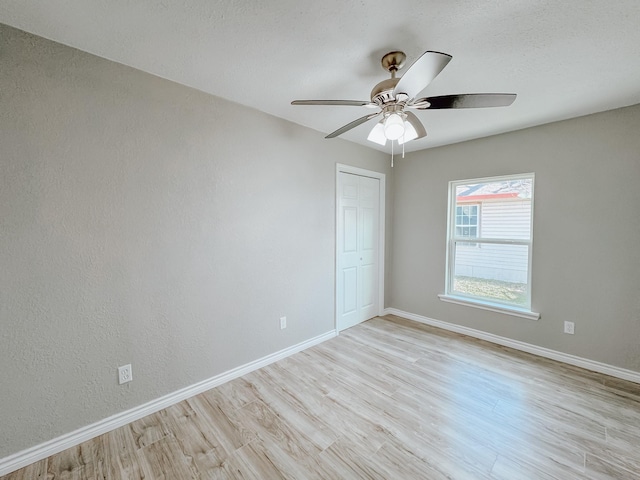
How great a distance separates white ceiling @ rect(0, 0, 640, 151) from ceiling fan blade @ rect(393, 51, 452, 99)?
0.35 meters

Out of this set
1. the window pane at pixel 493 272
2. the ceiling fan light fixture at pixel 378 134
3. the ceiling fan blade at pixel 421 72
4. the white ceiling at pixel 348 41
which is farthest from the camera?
the window pane at pixel 493 272

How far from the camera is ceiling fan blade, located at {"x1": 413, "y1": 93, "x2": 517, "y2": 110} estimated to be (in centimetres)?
146

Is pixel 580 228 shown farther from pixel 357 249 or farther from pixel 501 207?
pixel 357 249

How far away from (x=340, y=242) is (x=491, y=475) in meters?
2.38

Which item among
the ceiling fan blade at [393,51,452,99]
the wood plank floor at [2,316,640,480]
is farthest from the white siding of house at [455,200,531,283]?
the ceiling fan blade at [393,51,452,99]

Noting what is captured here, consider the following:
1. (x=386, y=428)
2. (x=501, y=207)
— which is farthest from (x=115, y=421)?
(x=501, y=207)

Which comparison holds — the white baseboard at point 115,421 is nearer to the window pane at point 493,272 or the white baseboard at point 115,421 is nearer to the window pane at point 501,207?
the window pane at point 493,272

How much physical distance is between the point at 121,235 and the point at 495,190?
379 cm

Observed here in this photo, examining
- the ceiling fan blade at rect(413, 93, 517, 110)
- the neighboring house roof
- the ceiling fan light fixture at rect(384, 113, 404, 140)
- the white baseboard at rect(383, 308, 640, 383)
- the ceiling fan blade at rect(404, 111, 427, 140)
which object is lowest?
the white baseboard at rect(383, 308, 640, 383)

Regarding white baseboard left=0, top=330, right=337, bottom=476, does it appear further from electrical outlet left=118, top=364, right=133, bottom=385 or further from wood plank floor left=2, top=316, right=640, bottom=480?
electrical outlet left=118, top=364, right=133, bottom=385

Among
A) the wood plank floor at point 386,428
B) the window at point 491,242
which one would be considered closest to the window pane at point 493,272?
the window at point 491,242

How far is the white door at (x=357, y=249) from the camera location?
3.36 metres

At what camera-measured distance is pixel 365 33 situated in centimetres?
147

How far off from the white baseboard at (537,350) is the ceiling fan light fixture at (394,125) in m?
2.86
